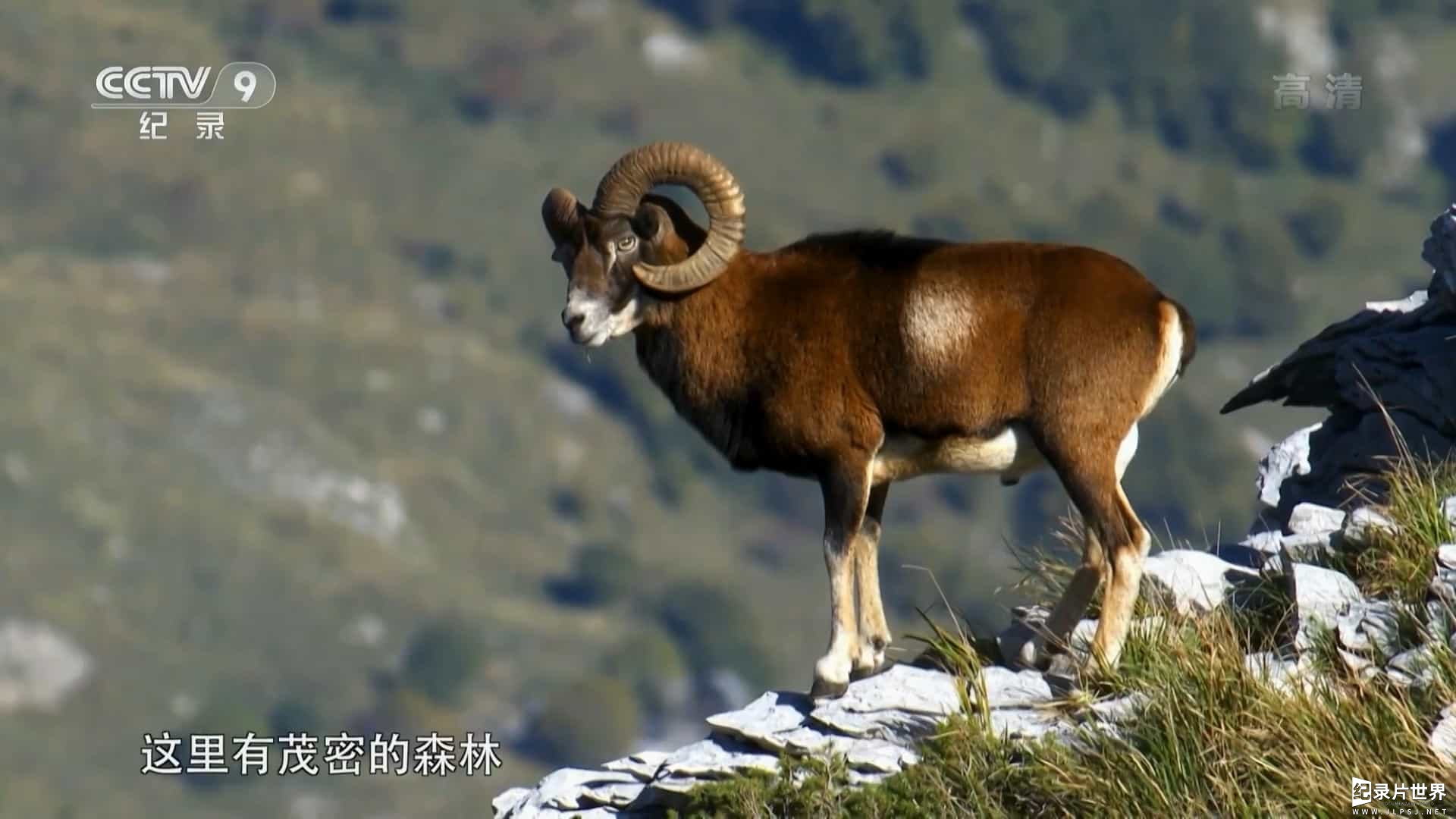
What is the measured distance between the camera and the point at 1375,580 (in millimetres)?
16922

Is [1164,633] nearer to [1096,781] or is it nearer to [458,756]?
[1096,781]

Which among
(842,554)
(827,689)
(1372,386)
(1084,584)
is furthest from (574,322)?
(1372,386)

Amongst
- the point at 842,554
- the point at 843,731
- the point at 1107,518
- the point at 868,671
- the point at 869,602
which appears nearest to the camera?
the point at 1107,518

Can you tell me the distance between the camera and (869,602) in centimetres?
1803

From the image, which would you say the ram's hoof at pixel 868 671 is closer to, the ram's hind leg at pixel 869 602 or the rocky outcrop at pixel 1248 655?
the ram's hind leg at pixel 869 602

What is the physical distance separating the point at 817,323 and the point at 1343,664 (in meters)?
3.83

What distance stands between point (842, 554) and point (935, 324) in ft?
4.89

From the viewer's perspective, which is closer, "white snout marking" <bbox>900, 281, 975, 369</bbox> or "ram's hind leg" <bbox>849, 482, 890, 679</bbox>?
"white snout marking" <bbox>900, 281, 975, 369</bbox>

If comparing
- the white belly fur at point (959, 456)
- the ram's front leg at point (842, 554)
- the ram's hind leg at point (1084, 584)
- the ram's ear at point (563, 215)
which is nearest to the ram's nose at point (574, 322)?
the ram's ear at point (563, 215)

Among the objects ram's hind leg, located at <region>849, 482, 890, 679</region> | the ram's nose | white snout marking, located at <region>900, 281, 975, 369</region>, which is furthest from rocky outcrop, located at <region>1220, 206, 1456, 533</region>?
the ram's nose

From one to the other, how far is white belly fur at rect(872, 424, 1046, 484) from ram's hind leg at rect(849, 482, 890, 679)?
0.81 ft

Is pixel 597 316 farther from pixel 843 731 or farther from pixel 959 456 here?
pixel 843 731

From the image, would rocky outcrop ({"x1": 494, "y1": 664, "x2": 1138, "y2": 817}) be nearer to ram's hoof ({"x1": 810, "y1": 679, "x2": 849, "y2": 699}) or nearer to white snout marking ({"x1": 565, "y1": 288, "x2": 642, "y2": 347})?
ram's hoof ({"x1": 810, "y1": 679, "x2": 849, "y2": 699})

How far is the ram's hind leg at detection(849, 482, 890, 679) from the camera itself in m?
17.8
